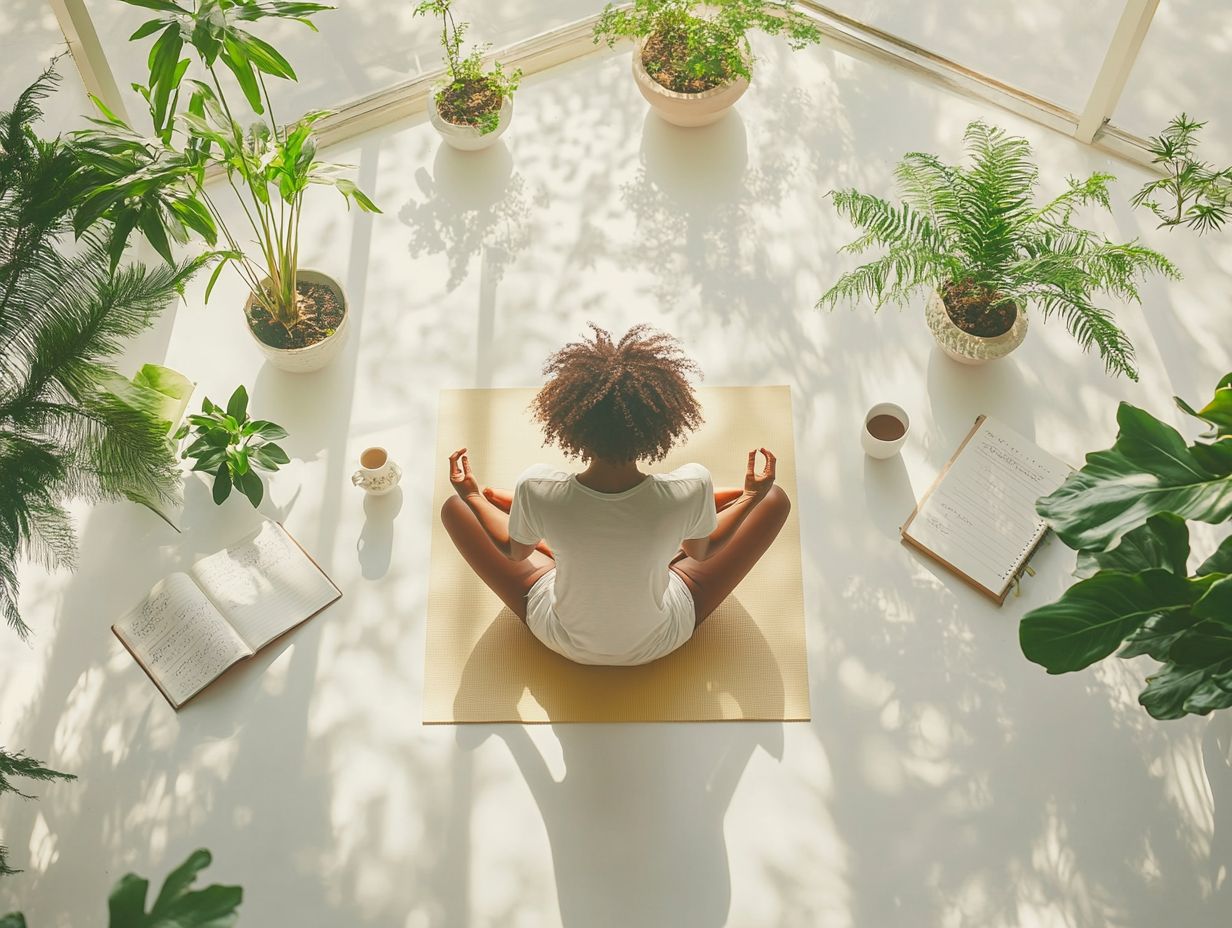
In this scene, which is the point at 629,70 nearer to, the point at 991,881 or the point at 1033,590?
the point at 1033,590

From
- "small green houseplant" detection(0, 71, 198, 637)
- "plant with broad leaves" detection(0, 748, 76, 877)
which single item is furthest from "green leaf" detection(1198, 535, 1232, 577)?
"plant with broad leaves" detection(0, 748, 76, 877)

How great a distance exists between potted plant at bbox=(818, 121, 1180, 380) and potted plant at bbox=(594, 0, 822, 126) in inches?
31.5

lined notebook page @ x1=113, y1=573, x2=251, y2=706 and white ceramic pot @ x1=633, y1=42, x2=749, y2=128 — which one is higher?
white ceramic pot @ x1=633, y1=42, x2=749, y2=128

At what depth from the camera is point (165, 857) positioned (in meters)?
3.03

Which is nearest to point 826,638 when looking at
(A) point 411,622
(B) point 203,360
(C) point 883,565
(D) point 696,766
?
(C) point 883,565

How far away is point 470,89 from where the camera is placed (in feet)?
13.4

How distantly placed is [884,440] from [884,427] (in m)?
0.04

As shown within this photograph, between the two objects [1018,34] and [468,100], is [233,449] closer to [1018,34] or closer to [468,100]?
[468,100]

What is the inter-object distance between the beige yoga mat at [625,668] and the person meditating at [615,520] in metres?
0.15

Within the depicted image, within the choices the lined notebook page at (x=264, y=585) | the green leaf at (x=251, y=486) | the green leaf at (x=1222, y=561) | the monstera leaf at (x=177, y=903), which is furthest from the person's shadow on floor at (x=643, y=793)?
the monstera leaf at (x=177, y=903)

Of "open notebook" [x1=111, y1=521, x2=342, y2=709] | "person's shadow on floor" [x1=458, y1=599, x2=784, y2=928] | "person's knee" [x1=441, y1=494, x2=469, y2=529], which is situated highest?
"person's knee" [x1=441, y1=494, x2=469, y2=529]

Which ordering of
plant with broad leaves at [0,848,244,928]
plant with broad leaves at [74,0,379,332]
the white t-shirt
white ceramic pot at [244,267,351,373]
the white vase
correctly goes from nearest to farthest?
plant with broad leaves at [0,848,244,928] < the white t-shirt < plant with broad leaves at [74,0,379,332] < the white vase < white ceramic pot at [244,267,351,373]

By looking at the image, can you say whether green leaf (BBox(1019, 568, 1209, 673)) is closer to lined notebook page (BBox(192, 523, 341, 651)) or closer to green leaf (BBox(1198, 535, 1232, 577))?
green leaf (BBox(1198, 535, 1232, 577))

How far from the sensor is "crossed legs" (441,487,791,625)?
3.11 metres
